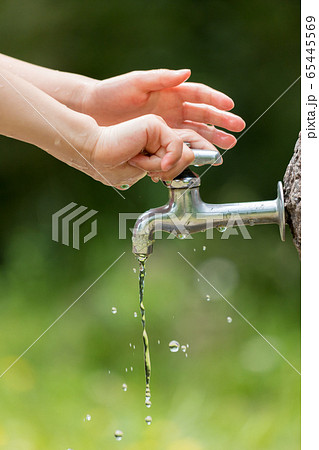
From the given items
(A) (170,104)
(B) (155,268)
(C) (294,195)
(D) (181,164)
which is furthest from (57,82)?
(B) (155,268)

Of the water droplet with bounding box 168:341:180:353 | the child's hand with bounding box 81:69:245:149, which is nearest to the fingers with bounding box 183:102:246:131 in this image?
the child's hand with bounding box 81:69:245:149

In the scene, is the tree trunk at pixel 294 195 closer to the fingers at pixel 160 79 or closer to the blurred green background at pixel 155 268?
the fingers at pixel 160 79

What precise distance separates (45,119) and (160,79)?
169mm

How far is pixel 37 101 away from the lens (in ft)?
2.29

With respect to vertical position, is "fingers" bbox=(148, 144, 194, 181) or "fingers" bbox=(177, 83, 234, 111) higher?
"fingers" bbox=(177, 83, 234, 111)

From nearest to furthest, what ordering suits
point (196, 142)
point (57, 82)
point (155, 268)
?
point (196, 142) → point (57, 82) → point (155, 268)

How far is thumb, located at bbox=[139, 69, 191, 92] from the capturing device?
77 centimetres

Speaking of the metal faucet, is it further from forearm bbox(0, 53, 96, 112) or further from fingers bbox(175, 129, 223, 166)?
forearm bbox(0, 53, 96, 112)

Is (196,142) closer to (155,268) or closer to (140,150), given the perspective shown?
(140,150)

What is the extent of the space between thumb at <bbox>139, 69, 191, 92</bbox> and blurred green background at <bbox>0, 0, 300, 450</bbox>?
886 mm

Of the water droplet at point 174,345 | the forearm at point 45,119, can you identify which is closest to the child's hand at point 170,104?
the forearm at point 45,119

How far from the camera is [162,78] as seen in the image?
2.56 ft
